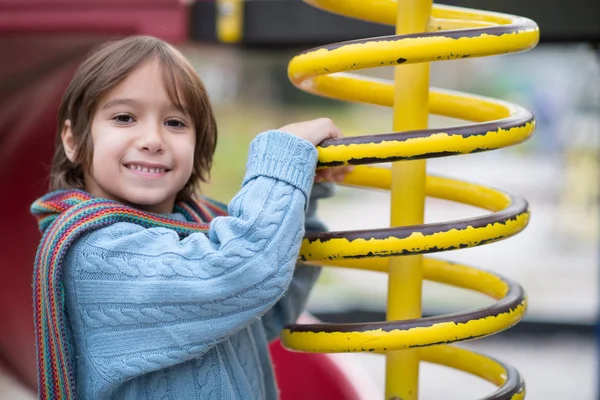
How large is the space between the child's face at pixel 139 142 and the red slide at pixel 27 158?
1.02 m

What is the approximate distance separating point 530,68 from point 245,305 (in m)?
5.14

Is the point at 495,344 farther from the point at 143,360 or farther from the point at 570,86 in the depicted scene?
the point at 143,360

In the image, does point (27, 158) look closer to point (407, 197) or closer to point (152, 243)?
point (152, 243)

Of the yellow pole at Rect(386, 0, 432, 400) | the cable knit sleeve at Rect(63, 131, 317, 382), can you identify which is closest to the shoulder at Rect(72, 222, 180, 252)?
the cable knit sleeve at Rect(63, 131, 317, 382)

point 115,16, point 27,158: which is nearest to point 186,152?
point 115,16

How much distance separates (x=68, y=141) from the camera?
1.33m

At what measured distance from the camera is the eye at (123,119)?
1.26 metres

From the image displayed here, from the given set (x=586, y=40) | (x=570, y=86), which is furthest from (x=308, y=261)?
(x=570, y=86)

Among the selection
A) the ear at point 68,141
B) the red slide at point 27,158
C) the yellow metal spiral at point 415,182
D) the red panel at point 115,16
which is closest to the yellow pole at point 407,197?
the yellow metal spiral at point 415,182

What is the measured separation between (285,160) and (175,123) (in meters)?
0.24

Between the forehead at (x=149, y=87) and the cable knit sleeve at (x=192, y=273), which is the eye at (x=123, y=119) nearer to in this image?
the forehead at (x=149, y=87)

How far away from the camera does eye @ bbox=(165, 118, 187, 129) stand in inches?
50.7

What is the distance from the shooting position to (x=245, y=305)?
1.13 m

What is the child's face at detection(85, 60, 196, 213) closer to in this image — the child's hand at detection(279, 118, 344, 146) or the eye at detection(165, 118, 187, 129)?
the eye at detection(165, 118, 187, 129)
